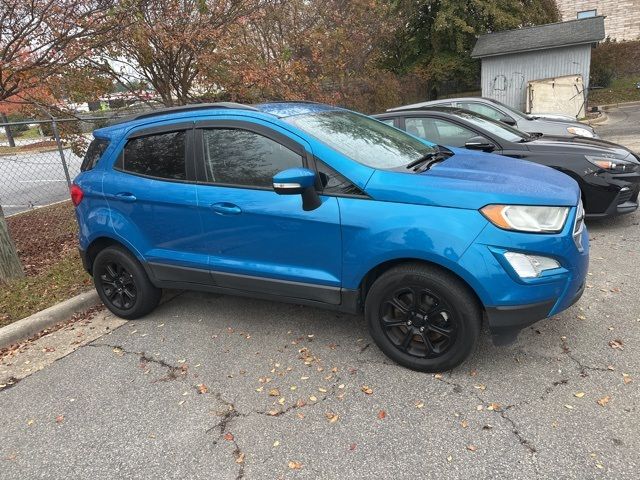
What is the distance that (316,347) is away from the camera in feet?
11.7

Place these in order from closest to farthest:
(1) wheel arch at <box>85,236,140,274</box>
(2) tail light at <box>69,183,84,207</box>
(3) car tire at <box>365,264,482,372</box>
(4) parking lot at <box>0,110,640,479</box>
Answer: (4) parking lot at <box>0,110,640,479</box>
(3) car tire at <box>365,264,482,372</box>
(1) wheel arch at <box>85,236,140,274</box>
(2) tail light at <box>69,183,84,207</box>

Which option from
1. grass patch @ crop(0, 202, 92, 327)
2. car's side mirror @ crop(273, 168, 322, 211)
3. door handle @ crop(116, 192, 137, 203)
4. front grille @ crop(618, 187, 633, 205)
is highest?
car's side mirror @ crop(273, 168, 322, 211)

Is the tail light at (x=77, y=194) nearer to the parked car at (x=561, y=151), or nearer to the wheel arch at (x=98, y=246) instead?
the wheel arch at (x=98, y=246)

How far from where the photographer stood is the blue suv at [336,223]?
111 inches

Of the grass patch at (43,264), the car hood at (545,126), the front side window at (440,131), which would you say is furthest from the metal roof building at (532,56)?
the grass patch at (43,264)

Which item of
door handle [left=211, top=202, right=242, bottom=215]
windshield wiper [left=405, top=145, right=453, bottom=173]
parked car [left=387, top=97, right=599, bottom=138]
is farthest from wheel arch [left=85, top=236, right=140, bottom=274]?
parked car [left=387, top=97, right=599, bottom=138]

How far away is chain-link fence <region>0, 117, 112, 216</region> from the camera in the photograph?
7.72 metres

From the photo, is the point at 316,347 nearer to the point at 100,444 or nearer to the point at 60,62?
the point at 100,444

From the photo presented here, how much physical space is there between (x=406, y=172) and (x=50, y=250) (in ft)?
17.8

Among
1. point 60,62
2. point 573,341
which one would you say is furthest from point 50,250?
point 573,341

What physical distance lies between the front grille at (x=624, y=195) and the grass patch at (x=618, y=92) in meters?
19.3

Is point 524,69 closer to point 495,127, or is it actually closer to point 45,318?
point 495,127

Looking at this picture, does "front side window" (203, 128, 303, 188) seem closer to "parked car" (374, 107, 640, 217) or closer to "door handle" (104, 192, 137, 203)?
"door handle" (104, 192, 137, 203)

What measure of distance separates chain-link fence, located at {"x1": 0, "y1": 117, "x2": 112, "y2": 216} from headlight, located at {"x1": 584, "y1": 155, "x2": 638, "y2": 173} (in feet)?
22.5
